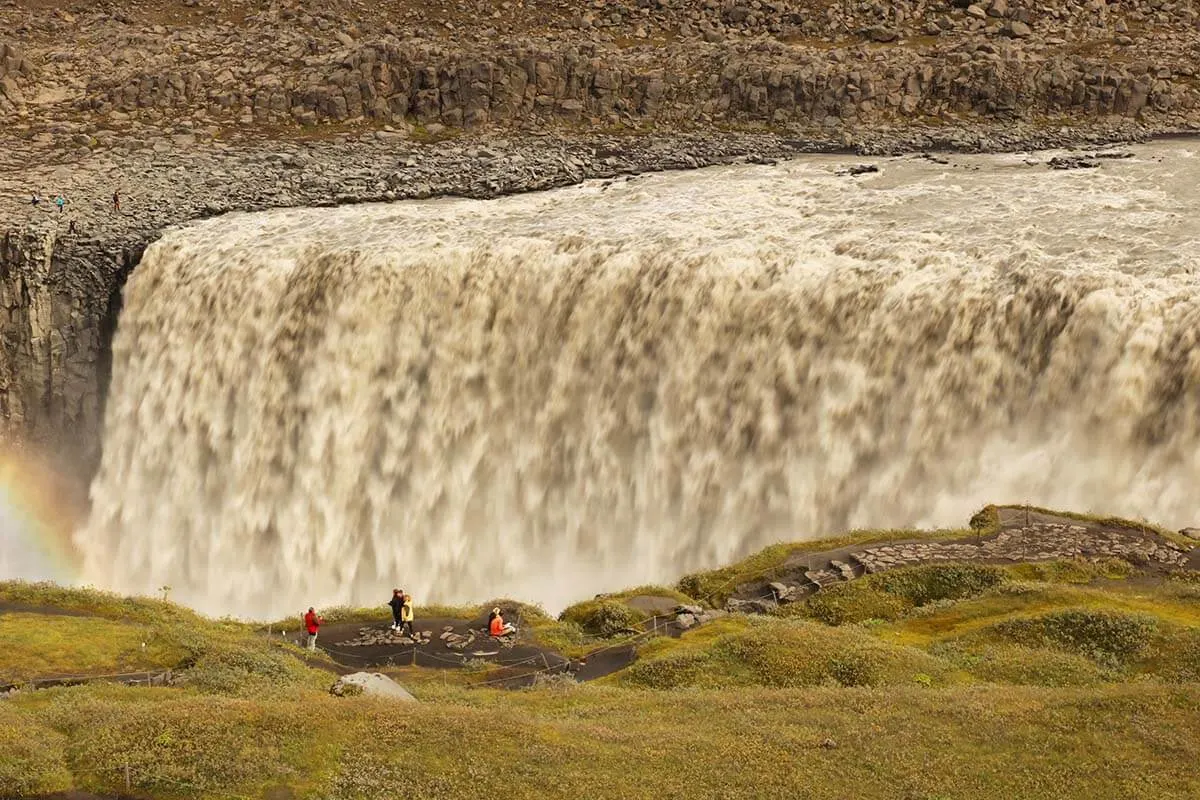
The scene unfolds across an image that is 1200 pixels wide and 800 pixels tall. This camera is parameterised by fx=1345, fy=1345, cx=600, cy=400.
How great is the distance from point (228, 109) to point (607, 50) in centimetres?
2289

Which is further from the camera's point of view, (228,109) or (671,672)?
(228,109)

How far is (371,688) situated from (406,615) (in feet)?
31.5

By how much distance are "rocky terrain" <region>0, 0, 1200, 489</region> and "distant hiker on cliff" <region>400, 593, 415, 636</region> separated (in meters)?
29.1

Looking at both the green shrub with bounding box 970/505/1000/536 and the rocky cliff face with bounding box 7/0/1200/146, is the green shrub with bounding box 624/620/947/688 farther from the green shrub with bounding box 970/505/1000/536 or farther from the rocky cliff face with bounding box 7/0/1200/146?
the rocky cliff face with bounding box 7/0/1200/146

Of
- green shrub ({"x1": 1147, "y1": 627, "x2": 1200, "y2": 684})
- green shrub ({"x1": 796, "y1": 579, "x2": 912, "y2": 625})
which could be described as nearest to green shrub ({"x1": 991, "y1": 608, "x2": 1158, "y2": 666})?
green shrub ({"x1": 1147, "y1": 627, "x2": 1200, "y2": 684})

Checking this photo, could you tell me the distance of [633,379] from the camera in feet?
163

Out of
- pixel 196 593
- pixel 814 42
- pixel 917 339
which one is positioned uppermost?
pixel 814 42

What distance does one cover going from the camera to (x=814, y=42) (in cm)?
8225

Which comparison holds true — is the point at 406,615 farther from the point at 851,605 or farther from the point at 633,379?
the point at 633,379

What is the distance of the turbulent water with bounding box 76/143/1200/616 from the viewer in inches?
1683

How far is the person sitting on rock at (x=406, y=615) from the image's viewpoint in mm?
37406

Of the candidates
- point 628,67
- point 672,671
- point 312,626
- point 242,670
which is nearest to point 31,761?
point 242,670

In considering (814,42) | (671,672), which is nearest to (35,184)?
(814,42)

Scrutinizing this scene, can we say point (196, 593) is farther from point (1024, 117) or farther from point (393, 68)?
point (1024, 117)
